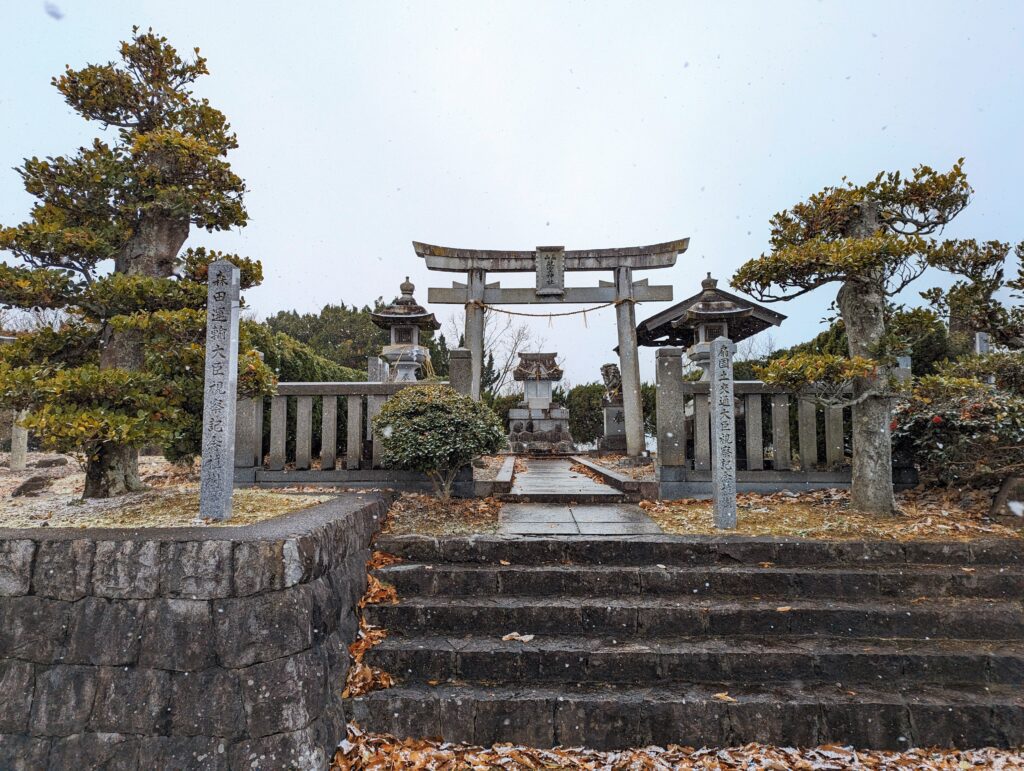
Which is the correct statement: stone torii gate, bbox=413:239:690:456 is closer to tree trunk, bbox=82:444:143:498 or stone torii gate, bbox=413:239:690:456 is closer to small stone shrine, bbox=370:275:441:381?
small stone shrine, bbox=370:275:441:381

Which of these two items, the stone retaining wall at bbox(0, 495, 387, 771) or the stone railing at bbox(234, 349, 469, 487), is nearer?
the stone retaining wall at bbox(0, 495, 387, 771)

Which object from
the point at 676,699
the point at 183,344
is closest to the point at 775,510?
the point at 676,699

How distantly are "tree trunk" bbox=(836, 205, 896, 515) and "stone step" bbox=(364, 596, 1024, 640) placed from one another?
58.0 inches

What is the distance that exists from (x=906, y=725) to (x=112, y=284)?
6.02m

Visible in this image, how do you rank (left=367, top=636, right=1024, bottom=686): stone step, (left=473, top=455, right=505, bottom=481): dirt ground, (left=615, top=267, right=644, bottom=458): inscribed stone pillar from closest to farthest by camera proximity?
A: 1. (left=367, top=636, right=1024, bottom=686): stone step
2. (left=473, top=455, right=505, bottom=481): dirt ground
3. (left=615, top=267, right=644, bottom=458): inscribed stone pillar

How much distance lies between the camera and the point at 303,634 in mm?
2693

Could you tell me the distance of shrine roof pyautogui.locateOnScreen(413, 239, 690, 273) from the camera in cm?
1106

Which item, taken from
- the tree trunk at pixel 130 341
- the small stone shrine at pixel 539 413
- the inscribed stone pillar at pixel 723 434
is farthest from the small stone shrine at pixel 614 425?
the tree trunk at pixel 130 341

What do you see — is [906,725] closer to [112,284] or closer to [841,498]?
[841,498]

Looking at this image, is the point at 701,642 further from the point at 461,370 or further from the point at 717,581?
the point at 461,370

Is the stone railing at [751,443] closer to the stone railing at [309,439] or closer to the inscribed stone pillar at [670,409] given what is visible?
the inscribed stone pillar at [670,409]

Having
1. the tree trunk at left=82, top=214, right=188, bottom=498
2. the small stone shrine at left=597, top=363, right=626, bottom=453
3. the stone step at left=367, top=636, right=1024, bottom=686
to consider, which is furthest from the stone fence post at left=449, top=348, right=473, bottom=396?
the small stone shrine at left=597, top=363, right=626, bottom=453

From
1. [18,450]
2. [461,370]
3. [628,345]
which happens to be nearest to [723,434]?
[461,370]

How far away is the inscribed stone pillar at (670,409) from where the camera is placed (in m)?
5.94
